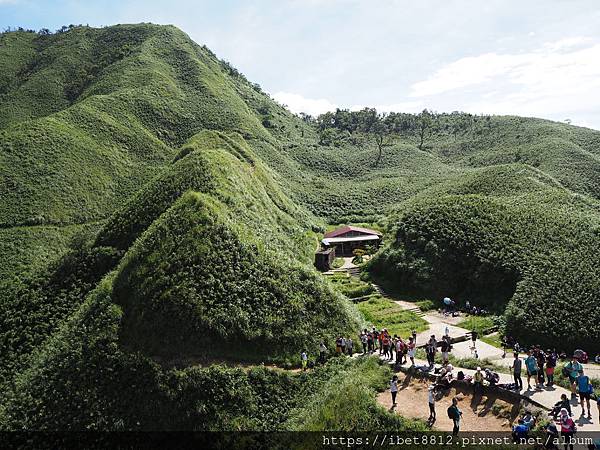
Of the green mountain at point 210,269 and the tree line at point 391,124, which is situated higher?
the tree line at point 391,124

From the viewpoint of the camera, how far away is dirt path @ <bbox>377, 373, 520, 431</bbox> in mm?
17266

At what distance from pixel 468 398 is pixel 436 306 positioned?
663 inches

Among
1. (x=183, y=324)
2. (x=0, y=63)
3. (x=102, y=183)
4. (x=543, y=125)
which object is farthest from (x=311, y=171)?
(x=0, y=63)

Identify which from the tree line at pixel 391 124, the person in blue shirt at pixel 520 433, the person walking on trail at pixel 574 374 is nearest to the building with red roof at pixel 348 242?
the person walking on trail at pixel 574 374

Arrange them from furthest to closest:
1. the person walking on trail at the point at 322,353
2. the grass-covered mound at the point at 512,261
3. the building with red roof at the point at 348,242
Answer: the building with red roof at the point at 348,242 → the grass-covered mound at the point at 512,261 → the person walking on trail at the point at 322,353

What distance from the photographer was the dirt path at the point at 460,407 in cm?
1727

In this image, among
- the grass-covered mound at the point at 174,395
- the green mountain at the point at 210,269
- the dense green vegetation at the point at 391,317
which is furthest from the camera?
the dense green vegetation at the point at 391,317

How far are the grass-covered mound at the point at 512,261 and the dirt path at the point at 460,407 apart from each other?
36.9 feet

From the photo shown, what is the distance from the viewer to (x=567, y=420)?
46.9 feet

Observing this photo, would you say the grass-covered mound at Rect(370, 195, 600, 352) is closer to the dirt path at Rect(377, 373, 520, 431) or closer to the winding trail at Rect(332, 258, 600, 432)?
the winding trail at Rect(332, 258, 600, 432)

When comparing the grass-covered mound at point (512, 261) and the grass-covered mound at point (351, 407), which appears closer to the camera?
the grass-covered mound at point (351, 407)

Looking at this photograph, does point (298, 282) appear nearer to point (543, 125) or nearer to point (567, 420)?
point (567, 420)

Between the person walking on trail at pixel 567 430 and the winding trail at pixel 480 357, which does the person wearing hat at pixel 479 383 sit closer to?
the winding trail at pixel 480 357

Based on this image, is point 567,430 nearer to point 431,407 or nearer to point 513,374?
point 431,407
